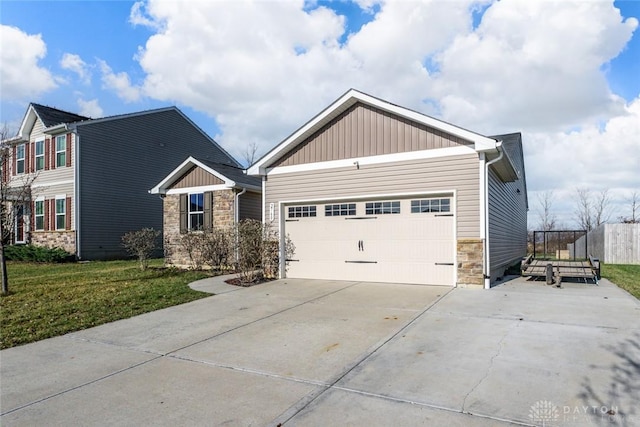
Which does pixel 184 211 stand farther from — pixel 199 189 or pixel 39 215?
pixel 39 215

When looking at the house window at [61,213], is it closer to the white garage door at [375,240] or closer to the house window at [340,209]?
the white garage door at [375,240]

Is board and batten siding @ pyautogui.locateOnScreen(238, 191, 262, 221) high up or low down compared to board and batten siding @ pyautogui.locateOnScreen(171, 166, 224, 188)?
down

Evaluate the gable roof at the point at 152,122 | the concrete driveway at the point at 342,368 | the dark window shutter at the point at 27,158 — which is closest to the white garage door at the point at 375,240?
the concrete driveway at the point at 342,368

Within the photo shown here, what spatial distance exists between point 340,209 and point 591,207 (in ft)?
101

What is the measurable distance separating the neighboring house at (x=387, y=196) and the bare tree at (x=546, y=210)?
2540 centimetres

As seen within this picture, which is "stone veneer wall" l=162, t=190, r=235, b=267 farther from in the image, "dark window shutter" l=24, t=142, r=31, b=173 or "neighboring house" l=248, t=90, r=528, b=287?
"dark window shutter" l=24, t=142, r=31, b=173

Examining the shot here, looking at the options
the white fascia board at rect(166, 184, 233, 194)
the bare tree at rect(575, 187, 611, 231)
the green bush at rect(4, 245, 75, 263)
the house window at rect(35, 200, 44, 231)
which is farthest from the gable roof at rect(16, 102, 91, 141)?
the bare tree at rect(575, 187, 611, 231)

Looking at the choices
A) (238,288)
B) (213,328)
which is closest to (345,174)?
(238,288)

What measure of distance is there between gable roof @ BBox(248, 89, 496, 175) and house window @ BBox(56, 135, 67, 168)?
11.5m

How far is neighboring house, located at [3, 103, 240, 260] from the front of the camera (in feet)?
56.6

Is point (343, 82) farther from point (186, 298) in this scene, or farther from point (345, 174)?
point (186, 298)

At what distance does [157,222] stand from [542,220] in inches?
1239

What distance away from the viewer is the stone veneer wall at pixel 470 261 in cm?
860

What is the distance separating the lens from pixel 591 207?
31859 mm
